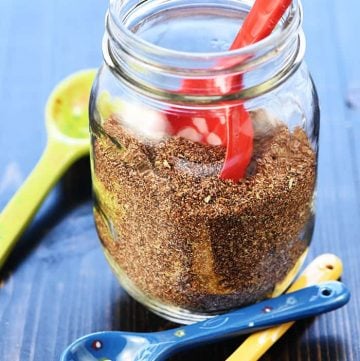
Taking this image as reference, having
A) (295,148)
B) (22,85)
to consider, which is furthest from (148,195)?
(22,85)

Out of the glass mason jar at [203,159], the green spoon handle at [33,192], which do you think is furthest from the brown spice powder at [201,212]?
the green spoon handle at [33,192]

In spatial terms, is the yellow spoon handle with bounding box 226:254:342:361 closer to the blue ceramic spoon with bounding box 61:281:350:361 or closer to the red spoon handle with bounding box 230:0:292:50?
the blue ceramic spoon with bounding box 61:281:350:361

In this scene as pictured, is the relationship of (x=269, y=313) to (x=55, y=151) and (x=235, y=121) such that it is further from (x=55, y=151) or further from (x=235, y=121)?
(x=55, y=151)

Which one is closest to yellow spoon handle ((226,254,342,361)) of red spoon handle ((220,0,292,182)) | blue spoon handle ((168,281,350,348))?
blue spoon handle ((168,281,350,348))

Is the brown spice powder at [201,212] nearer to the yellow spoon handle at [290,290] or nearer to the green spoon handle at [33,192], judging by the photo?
the yellow spoon handle at [290,290]

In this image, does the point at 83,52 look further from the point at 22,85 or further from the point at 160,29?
the point at 160,29

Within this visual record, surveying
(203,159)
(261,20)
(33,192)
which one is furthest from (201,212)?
(33,192)
